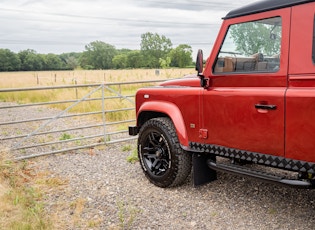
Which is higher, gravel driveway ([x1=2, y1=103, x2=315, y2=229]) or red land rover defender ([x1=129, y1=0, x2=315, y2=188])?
red land rover defender ([x1=129, y1=0, x2=315, y2=188])

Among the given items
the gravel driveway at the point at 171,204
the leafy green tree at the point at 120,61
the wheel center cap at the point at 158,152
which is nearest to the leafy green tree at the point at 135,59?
the leafy green tree at the point at 120,61

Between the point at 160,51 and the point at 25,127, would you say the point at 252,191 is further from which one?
the point at 160,51

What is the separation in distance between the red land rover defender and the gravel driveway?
287 millimetres

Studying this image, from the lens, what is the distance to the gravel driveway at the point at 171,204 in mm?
3695

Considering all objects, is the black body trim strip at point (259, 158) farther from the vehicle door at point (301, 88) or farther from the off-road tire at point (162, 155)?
the off-road tire at point (162, 155)

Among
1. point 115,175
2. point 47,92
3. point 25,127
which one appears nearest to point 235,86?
point 115,175

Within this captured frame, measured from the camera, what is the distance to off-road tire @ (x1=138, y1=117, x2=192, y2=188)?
428 cm

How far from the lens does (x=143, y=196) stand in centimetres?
441

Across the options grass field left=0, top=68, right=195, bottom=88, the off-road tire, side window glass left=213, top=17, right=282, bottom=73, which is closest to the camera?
side window glass left=213, top=17, right=282, bottom=73

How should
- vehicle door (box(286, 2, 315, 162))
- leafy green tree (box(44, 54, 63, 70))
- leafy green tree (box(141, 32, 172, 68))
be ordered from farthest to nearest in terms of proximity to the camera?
leafy green tree (box(141, 32, 172, 68)) < leafy green tree (box(44, 54, 63, 70)) < vehicle door (box(286, 2, 315, 162))

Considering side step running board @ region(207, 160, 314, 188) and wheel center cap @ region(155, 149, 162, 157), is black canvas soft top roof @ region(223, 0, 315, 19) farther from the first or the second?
wheel center cap @ region(155, 149, 162, 157)

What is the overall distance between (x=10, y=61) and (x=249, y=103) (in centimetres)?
4176

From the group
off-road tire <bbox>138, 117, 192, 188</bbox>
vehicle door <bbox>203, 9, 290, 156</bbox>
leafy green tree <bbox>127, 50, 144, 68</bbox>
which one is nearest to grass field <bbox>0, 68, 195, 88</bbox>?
off-road tire <bbox>138, 117, 192, 188</bbox>

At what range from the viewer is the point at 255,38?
3.50 meters
